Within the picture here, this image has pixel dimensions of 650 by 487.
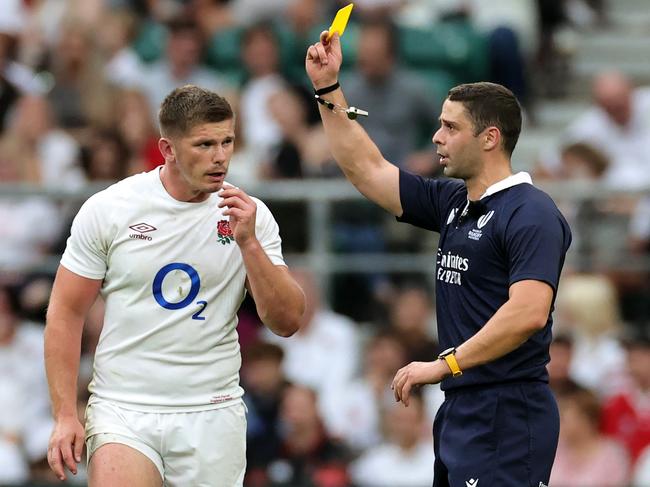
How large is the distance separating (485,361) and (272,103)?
687 cm

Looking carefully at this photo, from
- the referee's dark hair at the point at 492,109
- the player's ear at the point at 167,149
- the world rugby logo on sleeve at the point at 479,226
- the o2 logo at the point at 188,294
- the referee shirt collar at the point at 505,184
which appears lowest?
the o2 logo at the point at 188,294

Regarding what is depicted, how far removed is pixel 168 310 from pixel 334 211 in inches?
194

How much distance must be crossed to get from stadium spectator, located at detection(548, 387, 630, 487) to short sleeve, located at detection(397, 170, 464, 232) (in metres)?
3.80

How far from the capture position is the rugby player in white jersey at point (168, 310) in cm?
633

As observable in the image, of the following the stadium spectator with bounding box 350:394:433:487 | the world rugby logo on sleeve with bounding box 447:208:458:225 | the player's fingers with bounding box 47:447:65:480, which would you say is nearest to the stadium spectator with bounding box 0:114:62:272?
the stadium spectator with bounding box 350:394:433:487

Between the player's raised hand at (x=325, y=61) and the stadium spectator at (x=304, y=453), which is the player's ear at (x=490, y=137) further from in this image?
the stadium spectator at (x=304, y=453)

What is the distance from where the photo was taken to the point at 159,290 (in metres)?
6.46

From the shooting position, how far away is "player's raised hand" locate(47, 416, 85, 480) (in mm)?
6238

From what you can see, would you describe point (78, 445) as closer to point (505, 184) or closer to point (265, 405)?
point (505, 184)

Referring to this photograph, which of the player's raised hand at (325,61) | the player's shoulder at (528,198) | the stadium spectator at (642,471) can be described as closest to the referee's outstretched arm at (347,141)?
the player's raised hand at (325,61)

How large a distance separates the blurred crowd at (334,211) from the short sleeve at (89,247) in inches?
177

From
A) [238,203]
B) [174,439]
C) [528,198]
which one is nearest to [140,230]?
[238,203]

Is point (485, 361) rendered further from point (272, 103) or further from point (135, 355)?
point (272, 103)

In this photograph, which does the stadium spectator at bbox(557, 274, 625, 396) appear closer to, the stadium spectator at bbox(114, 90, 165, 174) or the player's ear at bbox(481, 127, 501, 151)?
the stadium spectator at bbox(114, 90, 165, 174)
